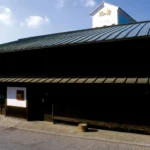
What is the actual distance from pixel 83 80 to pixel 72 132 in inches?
135

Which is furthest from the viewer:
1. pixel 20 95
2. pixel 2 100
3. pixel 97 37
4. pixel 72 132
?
pixel 2 100

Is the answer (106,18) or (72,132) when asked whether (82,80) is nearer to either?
(72,132)

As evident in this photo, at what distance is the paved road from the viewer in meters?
11.1

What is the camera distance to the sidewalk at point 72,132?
12.1m

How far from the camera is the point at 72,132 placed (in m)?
13.7

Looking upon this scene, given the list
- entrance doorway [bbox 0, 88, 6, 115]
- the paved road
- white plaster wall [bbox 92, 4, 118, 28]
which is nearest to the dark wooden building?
entrance doorway [bbox 0, 88, 6, 115]

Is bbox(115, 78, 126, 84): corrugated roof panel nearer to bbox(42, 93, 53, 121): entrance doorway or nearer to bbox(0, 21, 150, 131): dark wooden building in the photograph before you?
bbox(0, 21, 150, 131): dark wooden building

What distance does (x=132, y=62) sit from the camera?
13.3 m

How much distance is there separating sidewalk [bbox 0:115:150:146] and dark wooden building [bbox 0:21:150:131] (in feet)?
2.32

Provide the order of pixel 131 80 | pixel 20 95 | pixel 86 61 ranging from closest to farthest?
pixel 131 80 → pixel 86 61 → pixel 20 95

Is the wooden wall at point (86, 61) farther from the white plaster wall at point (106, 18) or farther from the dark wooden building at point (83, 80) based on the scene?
the white plaster wall at point (106, 18)

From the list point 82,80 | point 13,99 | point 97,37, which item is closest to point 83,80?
point 82,80

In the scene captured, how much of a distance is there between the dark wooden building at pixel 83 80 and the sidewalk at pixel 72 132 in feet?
2.32

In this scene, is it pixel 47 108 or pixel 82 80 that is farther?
pixel 47 108
